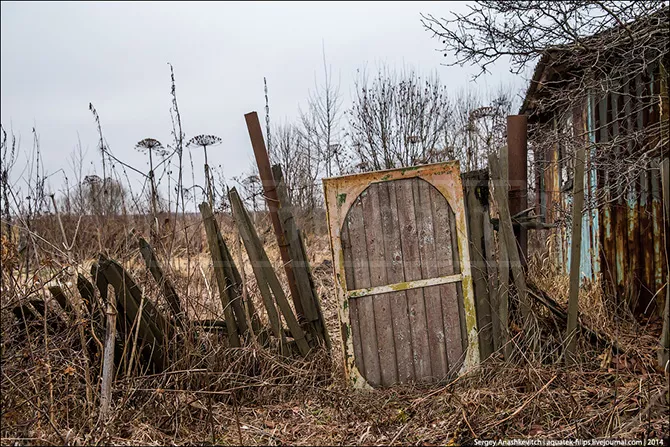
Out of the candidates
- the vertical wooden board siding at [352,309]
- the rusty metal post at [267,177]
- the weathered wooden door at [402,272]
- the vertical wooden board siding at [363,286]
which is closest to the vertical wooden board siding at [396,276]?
the weathered wooden door at [402,272]

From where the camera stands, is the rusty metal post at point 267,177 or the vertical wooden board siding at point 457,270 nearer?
the vertical wooden board siding at point 457,270

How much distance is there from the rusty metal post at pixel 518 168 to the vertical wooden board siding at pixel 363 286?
122cm

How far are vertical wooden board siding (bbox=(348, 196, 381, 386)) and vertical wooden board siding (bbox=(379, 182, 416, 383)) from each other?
6.4 inches

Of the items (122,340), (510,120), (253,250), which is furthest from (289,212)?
(510,120)

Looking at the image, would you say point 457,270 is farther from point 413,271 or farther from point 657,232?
point 657,232

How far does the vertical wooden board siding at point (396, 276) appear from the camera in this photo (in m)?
4.46

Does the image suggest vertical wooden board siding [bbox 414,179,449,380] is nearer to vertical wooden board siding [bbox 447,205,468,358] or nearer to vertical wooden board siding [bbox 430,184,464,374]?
vertical wooden board siding [bbox 430,184,464,374]

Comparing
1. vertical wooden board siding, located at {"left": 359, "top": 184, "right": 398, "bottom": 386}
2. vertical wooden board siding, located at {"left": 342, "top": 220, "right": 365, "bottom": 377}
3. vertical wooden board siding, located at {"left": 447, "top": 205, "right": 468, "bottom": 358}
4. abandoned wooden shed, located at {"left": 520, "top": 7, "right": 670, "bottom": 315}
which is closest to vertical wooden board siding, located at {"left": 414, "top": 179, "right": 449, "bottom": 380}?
vertical wooden board siding, located at {"left": 447, "top": 205, "right": 468, "bottom": 358}

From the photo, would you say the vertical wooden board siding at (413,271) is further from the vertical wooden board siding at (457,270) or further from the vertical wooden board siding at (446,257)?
the vertical wooden board siding at (457,270)

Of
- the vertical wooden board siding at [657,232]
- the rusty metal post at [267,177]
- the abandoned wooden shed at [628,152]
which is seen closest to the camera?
the rusty metal post at [267,177]

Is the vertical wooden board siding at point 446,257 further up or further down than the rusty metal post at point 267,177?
further down

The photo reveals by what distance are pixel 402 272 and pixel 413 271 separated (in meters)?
0.09

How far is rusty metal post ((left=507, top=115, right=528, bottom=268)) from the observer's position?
14.9 feet

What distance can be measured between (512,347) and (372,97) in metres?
9.08
